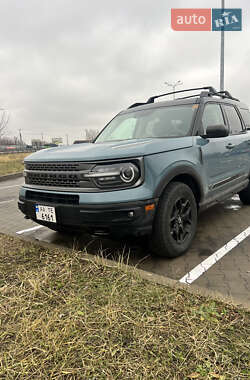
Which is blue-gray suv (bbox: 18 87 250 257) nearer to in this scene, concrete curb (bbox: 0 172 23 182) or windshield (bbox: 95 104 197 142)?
windshield (bbox: 95 104 197 142)

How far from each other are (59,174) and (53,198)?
247 millimetres

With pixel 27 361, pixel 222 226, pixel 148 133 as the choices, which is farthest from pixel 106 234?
pixel 222 226

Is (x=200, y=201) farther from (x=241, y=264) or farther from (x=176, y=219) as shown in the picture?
(x=241, y=264)

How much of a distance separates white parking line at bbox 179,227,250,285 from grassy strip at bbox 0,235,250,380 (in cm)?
43

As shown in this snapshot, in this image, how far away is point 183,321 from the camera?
159 cm

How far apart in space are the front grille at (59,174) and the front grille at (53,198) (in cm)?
10

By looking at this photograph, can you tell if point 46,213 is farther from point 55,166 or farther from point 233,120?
point 233,120

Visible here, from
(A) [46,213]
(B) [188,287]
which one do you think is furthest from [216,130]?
(A) [46,213]

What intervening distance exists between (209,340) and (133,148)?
1518mm

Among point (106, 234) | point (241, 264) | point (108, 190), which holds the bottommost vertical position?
point (241, 264)

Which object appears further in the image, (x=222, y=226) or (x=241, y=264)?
(x=222, y=226)

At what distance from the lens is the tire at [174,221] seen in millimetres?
2342

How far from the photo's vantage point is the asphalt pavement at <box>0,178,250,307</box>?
221cm

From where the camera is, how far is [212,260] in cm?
262
